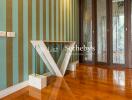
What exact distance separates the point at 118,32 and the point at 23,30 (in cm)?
344

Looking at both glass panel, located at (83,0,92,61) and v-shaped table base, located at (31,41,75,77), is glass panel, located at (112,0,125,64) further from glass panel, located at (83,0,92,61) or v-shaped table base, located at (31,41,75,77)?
v-shaped table base, located at (31,41,75,77)

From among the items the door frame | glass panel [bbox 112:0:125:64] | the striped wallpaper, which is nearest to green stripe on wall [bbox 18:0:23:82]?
the striped wallpaper

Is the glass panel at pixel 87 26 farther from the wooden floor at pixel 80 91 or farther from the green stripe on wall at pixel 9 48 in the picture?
the green stripe on wall at pixel 9 48

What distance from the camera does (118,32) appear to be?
5.19 metres

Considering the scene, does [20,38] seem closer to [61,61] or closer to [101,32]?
[61,61]

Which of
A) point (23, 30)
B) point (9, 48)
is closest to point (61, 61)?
point (23, 30)

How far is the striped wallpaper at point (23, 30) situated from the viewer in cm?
253

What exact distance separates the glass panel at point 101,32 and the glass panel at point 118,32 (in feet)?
1.13

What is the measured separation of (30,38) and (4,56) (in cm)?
79

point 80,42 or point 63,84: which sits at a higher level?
point 80,42

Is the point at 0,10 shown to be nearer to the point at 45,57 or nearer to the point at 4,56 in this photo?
the point at 4,56

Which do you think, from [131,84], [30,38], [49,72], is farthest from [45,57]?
[131,84]

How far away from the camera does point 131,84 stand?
124 inches

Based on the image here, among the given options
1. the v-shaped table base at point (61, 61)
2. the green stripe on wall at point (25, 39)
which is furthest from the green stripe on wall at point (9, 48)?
the v-shaped table base at point (61, 61)
